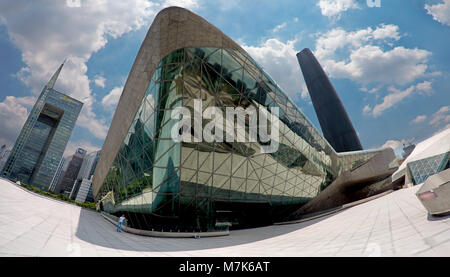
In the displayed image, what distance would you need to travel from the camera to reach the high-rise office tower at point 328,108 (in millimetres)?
49406

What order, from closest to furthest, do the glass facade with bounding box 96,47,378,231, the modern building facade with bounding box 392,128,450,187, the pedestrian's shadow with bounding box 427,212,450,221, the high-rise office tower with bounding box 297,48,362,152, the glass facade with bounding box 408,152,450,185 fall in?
the pedestrian's shadow with bounding box 427,212,450,221, the glass facade with bounding box 96,47,378,231, the glass facade with bounding box 408,152,450,185, the modern building facade with bounding box 392,128,450,187, the high-rise office tower with bounding box 297,48,362,152

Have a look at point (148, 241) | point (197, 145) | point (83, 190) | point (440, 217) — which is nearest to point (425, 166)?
point (440, 217)

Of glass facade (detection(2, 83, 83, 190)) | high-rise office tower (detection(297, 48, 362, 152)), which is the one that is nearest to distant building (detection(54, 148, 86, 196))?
glass facade (detection(2, 83, 83, 190))

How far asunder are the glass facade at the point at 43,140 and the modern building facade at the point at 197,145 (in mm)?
151486

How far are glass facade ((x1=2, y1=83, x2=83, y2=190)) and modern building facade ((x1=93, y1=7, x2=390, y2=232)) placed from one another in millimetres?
151486

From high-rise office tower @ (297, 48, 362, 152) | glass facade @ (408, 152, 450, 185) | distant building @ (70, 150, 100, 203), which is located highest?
high-rise office tower @ (297, 48, 362, 152)

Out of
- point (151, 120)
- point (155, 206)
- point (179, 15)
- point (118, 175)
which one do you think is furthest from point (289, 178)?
point (118, 175)

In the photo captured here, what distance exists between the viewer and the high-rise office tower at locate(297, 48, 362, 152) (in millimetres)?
49406

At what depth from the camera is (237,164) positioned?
14062mm

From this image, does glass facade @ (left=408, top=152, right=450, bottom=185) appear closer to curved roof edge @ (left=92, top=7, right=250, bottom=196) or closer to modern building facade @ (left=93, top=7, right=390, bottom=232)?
modern building facade @ (left=93, top=7, right=390, bottom=232)

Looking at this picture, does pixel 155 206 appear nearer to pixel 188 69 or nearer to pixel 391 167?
pixel 188 69

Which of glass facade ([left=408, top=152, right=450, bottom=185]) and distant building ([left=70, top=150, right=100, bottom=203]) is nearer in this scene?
glass facade ([left=408, top=152, right=450, bottom=185])

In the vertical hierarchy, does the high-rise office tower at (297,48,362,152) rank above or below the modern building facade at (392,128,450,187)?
above

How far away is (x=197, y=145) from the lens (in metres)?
11.9
